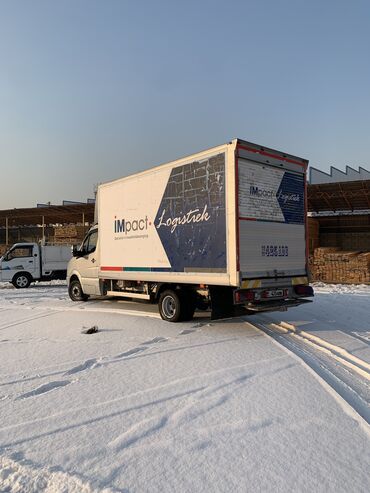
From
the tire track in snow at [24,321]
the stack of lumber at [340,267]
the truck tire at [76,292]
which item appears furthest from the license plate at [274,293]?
the stack of lumber at [340,267]

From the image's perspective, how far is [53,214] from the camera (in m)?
33.5

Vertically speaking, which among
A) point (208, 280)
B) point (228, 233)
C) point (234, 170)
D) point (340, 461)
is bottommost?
point (340, 461)

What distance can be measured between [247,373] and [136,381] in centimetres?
136

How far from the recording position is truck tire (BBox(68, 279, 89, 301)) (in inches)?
482

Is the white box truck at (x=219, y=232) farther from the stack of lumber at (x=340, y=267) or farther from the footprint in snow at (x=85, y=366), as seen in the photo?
the stack of lumber at (x=340, y=267)

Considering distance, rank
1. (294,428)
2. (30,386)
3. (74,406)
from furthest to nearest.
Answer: (30,386)
(74,406)
(294,428)

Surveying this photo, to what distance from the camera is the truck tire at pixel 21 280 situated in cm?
1942

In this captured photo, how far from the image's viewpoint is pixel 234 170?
22.5ft

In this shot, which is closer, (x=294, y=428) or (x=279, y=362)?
(x=294, y=428)

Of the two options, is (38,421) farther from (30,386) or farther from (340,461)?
(340,461)

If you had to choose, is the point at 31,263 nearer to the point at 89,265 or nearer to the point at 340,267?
the point at 89,265

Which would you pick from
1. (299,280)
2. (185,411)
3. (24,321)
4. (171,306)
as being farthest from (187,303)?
(185,411)

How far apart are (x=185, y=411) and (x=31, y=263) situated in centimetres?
1763

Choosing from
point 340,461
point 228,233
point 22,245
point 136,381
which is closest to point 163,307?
point 228,233
